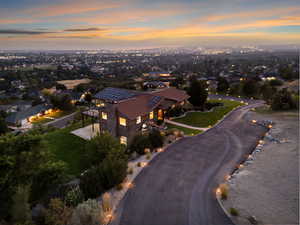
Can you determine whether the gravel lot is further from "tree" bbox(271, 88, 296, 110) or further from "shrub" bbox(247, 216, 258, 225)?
"tree" bbox(271, 88, 296, 110)

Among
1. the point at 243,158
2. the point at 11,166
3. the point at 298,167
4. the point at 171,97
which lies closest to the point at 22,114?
the point at 171,97

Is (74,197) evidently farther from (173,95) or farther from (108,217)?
(173,95)

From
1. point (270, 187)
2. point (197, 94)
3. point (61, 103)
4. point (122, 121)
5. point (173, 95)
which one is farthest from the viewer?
point (61, 103)

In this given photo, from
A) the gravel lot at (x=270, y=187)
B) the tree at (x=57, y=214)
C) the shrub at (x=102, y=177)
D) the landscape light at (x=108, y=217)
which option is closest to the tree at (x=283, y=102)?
the gravel lot at (x=270, y=187)

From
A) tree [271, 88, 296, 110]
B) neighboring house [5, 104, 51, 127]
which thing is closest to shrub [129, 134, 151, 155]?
tree [271, 88, 296, 110]

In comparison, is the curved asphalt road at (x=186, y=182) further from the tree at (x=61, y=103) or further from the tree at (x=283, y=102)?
the tree at (x=61, y=103)

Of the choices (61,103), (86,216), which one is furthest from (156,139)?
(61,103)
